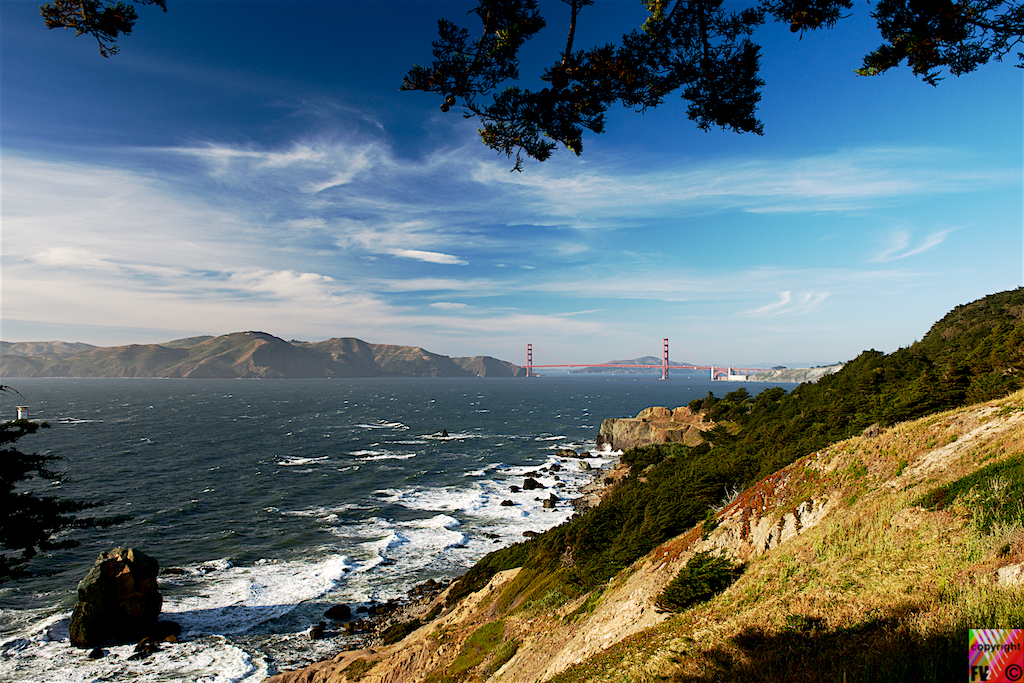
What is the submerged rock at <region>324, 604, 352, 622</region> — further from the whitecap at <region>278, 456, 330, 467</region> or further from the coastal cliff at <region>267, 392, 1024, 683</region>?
the whitecap at <region>278, 456, 330, 467</region>

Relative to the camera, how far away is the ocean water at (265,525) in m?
23.2

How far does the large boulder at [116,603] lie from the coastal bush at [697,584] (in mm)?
27126

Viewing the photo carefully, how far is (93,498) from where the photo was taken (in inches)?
1802

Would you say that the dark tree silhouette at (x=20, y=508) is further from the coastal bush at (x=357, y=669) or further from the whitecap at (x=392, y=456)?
the whitecap at (x=392, y=456)

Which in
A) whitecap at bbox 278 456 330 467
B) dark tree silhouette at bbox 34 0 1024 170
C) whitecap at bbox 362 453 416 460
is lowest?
whitecap at bbox 362 453 416 460

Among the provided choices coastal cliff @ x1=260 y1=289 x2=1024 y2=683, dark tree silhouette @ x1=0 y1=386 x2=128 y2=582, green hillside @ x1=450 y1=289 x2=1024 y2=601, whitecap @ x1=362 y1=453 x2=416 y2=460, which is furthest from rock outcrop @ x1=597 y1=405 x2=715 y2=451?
dark tree silhouette @ x1=0 y1=386 x2=128 y2=582

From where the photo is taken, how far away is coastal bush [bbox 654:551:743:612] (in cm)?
1047

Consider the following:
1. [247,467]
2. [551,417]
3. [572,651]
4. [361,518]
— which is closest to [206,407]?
[247,467]

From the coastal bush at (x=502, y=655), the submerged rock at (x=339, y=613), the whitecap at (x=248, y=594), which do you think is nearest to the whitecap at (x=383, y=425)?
the whitecap at (x=248, y=594)

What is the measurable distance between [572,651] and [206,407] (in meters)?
152

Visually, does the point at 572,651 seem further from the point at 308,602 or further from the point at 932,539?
the point at 308,602

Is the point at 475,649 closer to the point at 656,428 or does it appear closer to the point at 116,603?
the point at 116,603

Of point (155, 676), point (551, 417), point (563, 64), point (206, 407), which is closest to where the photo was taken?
point (563, 64)

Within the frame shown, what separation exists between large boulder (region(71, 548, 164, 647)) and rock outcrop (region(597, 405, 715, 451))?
49.6 m
